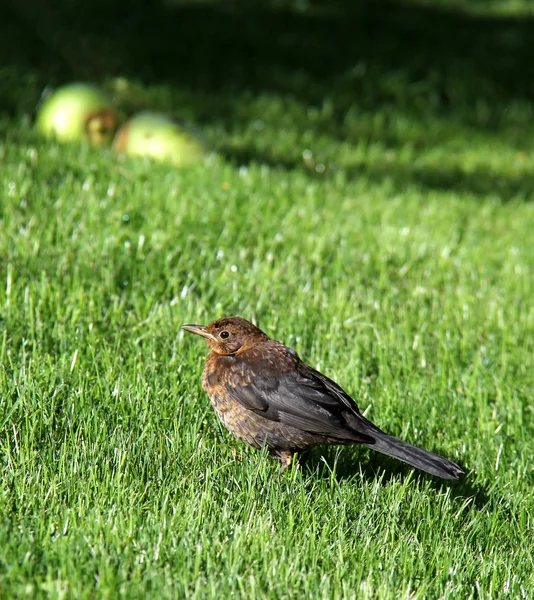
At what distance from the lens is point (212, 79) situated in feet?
34.0

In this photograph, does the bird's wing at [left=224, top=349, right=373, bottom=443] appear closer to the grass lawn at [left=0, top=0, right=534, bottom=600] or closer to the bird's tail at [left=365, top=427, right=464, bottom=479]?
Answer: the bird's tail at [left=365, top=427, right=464, bottom=479]

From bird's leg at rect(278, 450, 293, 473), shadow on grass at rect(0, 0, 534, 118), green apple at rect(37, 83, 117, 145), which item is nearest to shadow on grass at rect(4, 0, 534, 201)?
shadow on grass at rect(0, 0, 534, 118)

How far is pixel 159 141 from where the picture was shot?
23.1 ft

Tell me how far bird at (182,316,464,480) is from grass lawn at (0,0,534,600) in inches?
4.8

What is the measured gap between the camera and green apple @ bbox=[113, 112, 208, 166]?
7031 mm

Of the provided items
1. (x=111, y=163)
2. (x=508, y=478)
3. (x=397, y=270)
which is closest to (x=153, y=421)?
(x=508, y=478)

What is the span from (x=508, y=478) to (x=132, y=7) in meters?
9.77

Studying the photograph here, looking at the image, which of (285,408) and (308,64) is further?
(308,64)

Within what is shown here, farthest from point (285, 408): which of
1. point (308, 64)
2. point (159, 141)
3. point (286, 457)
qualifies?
point (308, 64)

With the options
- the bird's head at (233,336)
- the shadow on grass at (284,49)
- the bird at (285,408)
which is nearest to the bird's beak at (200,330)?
the bird's head at (233,336)

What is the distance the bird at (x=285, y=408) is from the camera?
3.41 meters

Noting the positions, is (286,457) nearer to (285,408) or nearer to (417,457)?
(285,408)

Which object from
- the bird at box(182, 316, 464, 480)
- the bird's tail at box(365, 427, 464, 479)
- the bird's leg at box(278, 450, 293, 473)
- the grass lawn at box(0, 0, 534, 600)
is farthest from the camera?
the bird's leg at box(278, 450, 293, 473)

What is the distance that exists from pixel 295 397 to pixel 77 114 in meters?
4.49
